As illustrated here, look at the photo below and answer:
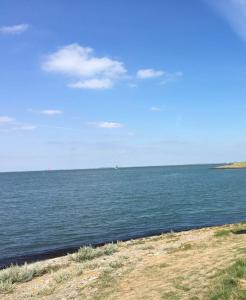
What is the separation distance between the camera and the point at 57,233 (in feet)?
153

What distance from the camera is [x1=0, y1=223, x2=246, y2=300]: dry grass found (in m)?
14.4

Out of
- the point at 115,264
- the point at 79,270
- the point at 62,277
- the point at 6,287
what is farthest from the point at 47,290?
the point at 115,264

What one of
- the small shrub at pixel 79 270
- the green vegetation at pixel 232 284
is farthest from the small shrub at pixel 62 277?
the green vegetation at pixel 232 284

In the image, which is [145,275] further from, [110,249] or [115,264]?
[110,249]

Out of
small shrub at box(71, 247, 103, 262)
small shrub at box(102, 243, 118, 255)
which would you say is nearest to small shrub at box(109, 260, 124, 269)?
small shrub at box(71, 247, 103, 262)

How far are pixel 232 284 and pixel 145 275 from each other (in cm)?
592

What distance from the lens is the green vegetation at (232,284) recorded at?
12.3 metres

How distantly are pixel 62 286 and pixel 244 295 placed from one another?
32.1 feet

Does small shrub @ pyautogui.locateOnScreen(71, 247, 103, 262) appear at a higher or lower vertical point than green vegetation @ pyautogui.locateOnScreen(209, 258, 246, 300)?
lower

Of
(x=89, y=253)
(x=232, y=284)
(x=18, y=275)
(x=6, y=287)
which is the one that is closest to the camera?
(x=232, y=284)

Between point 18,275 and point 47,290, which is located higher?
point 47,290

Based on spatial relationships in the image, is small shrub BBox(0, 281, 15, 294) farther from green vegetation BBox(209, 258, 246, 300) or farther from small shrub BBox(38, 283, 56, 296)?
green vegetation BBox(209, 258, 246, 300)

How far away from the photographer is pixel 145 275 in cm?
1844

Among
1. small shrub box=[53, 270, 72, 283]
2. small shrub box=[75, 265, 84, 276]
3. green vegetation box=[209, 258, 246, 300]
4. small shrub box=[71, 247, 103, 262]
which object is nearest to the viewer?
green vegetation box=[209, 258, 246, 300]
